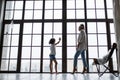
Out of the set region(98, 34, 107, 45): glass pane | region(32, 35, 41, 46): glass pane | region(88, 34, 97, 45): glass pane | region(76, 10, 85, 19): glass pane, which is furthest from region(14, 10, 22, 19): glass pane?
region(98, 34, 107, 45): glass pane

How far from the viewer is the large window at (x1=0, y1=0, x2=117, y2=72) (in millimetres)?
5641

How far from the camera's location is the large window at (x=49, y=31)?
564 centimetres

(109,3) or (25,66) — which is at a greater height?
(109,3)

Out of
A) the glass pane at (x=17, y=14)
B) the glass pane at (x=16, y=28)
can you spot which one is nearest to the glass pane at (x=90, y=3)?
the glass pane at (x=17, y=14)

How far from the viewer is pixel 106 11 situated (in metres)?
6.03

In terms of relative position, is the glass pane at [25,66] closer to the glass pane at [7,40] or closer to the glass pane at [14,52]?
the glass pane at [14,52]

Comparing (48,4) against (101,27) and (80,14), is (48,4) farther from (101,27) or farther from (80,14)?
(101,27)

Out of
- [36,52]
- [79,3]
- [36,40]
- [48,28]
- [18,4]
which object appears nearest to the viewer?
[36,52]

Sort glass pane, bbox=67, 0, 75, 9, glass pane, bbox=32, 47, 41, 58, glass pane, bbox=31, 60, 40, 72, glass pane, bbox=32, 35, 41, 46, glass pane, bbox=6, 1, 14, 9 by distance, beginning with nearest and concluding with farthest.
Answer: glass pane, bbox=31, 60, 40, 72 < glass pane, bbox=32, 47, 41, 58 < glass pane, bbox=32, 35, 41, 46 < glass pane, bbox=67, 0, 75, 9 < glass pane, bbox=6, 1, 14, 9

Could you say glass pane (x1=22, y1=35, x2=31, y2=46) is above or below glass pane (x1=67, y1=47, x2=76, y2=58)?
above

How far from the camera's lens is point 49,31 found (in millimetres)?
5934

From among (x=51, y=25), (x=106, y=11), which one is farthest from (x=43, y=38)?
(x=106, y=11)

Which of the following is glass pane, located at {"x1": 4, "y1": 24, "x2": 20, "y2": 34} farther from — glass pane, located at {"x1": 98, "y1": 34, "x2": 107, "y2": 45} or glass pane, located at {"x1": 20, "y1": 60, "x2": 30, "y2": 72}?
glass pane, located at {"x1": 98, "y1": 34, "x2": 107, "y2": 45}

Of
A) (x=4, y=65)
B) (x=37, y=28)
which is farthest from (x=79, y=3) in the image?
(x=4, y=65)
